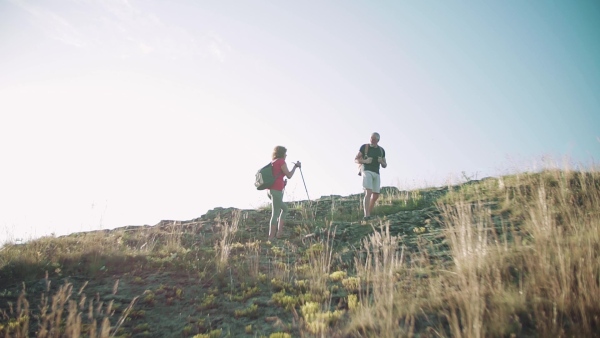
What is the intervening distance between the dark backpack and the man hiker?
260 centimetres

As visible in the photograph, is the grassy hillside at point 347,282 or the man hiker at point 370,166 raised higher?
the man hiker at point 370,166

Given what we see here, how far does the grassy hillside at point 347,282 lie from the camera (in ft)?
8.68

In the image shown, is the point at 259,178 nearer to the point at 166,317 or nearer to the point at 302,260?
the point at 302,260

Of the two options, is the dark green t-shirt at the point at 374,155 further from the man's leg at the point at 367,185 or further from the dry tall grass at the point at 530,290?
the dry tall grass at the point at 530,290

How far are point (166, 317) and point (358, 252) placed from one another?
3220 millimetres

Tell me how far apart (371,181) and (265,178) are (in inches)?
116

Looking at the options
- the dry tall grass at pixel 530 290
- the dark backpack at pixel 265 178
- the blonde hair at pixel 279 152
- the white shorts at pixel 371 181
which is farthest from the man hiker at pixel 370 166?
the dry tall grass at pixel 530 290

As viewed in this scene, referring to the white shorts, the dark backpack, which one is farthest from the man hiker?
the dark backpack

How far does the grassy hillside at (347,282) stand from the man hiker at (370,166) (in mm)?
1012

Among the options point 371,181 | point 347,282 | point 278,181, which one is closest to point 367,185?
point 371,181

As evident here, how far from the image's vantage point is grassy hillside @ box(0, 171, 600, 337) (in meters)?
2.65

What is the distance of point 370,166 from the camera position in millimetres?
8203

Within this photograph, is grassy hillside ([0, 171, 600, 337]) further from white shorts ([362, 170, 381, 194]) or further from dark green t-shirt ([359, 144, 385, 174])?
dark green t-shirt ([359, 144, 385, 174])

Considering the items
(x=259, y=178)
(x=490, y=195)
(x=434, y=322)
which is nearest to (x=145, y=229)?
(x=259, y=178)
